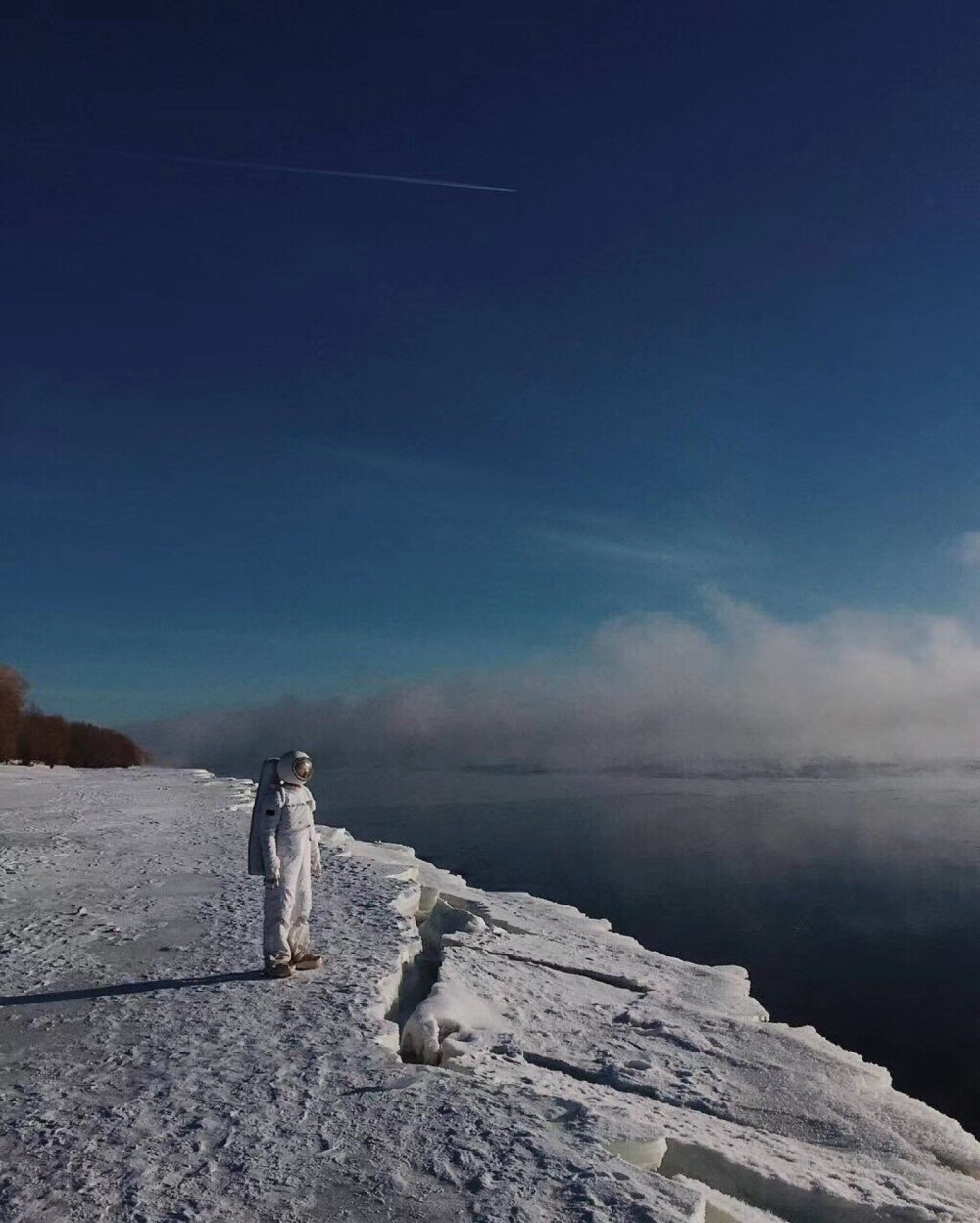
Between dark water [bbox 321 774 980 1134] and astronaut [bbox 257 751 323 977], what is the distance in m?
7.83

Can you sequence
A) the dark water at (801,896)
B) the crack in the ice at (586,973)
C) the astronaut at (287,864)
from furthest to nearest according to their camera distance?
1. the dark water at (801,896)
2. the crack in the ice at (586,973)
3. the astronaut at (287,864)

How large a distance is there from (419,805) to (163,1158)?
5101 centimetres

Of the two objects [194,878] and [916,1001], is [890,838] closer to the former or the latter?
[916,1001]

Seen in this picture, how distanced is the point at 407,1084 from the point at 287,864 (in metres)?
2.32

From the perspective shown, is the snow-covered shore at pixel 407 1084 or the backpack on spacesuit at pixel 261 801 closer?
the snow-covered shore at pixel 407 1084

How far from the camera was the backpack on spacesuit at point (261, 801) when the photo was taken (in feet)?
22.4

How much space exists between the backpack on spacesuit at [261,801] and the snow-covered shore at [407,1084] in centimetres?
85

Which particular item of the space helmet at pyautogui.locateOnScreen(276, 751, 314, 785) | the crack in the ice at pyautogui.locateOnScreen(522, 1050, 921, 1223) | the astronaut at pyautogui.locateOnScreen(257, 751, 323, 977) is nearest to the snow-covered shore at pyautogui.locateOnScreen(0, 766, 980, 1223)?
the crack in the ice at pyautogui.locateOnScreen(522, 1050, 921, 1223)

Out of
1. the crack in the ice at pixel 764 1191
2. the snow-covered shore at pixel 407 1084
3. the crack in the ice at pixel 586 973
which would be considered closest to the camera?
the snow-covered shore at pixel 407 1084

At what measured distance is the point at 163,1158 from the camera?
13.3 feet

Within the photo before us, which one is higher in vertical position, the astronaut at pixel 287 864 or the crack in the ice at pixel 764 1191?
the astronaut at pixel 287 864

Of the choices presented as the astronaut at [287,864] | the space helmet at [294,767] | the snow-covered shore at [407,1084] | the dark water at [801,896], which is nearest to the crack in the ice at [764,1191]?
the snow-covered shore at [407,1084]

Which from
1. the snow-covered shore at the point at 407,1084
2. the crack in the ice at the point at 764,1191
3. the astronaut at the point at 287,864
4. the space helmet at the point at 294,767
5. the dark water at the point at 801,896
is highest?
the space helmet at the point at 294,767

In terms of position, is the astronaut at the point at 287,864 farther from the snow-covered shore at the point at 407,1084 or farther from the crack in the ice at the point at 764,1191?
the crack in the ice at the point at 764,1191
